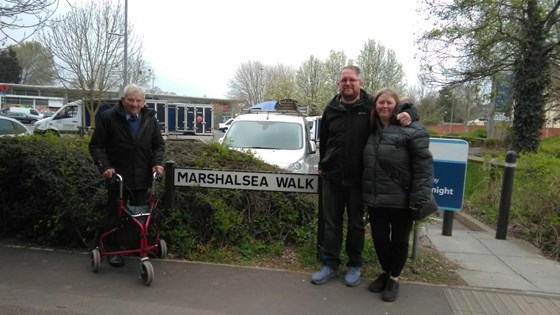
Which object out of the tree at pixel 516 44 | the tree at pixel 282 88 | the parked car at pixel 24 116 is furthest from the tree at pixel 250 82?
the tree at pixel 516 44

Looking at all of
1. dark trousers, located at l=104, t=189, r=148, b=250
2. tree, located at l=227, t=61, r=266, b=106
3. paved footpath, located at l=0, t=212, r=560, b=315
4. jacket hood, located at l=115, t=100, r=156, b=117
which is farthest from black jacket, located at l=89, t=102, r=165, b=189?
tree, located at l=227, t=61, r=266, b=106

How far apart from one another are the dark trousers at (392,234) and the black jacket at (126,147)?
2182mm

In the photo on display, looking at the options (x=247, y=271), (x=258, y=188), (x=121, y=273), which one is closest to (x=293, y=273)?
(x=247, y=271)

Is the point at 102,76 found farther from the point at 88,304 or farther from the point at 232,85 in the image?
the point at 232,85

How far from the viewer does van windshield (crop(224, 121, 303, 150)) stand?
8141 millimetres

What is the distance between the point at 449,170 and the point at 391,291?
6.22 feet

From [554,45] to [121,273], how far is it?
44.4 ft

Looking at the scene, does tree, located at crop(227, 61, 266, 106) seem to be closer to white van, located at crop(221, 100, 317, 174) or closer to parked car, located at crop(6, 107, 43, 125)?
parked car, located at crop(6, 107, 43, 125)

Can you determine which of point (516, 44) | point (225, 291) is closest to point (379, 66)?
point (516, 44)

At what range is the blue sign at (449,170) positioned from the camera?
512cm

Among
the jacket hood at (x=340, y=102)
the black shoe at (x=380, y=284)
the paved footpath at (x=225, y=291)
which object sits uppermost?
the jacket hood at (x=340, y=102)

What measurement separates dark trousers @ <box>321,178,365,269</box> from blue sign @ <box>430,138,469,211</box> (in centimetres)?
152

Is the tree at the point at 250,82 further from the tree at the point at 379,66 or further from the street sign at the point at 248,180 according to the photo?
the street sign at the point at 248,180

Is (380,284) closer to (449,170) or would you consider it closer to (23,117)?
(449,170)
